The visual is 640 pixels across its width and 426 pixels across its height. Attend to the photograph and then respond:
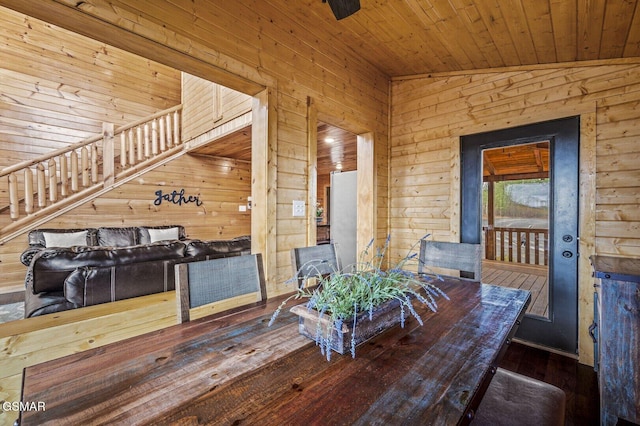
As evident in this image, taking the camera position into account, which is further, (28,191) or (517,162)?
(28,191)

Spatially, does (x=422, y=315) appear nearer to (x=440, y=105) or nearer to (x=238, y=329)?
(x=238, y=329)

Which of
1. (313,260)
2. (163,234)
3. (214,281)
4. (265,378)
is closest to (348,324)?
(265,378)

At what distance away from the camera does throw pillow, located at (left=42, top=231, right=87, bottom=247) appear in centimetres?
446

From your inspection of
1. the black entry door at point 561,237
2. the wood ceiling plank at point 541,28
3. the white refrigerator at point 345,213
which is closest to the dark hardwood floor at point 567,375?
the black entry door at point 561,237

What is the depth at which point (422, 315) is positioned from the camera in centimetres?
132

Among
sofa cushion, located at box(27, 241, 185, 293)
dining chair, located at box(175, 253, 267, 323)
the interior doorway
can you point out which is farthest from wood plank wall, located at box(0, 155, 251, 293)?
dining chair, located at box(175, 253, 267, 323)

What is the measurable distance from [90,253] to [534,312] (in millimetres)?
3789

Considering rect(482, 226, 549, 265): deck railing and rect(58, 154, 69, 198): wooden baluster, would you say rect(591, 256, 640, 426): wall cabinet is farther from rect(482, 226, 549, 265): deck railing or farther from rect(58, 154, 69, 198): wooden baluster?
rect(58, 154, 69, 198): wooden baluster

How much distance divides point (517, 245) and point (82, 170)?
22.6ft

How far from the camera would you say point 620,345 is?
163 centimetres

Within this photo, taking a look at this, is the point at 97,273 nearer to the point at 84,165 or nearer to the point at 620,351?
the point at 620,351

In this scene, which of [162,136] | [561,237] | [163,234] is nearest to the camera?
[561,237]

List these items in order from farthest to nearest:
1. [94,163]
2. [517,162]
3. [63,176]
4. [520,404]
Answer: [94,163], [63,176], [517,162], [520,404]

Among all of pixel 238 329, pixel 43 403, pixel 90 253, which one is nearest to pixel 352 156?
pixel 90 253
